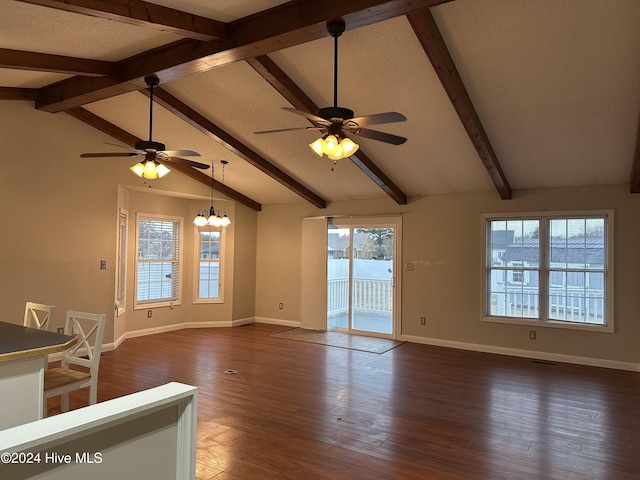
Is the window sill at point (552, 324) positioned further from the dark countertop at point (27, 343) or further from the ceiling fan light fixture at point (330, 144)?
the dark countertop at point (27, 343)

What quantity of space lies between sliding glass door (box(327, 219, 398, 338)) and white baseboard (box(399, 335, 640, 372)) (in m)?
0.65

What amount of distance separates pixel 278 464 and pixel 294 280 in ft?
17.5

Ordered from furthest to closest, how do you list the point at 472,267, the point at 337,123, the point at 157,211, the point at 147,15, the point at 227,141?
the point at 157,211
the point at 472,267
the point at 227,141
the point at 147,15
the point at 337,123

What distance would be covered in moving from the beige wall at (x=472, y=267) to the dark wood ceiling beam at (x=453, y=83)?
1055mm

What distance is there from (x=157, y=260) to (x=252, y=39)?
5117mm

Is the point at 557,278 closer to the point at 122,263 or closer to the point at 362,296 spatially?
the point at 362,296

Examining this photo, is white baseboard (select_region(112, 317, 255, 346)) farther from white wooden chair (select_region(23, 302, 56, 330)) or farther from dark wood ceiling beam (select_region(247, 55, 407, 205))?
Result: dark wood ceiling beam (select_region(247, 55, 407, 205))

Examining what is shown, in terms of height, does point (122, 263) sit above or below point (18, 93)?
below

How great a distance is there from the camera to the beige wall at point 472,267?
17.7 ft

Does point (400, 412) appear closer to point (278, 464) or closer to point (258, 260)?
point (278, 464)

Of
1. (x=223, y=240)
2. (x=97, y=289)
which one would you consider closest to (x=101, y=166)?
(x=97, y=289)

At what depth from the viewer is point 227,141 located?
18.8ft

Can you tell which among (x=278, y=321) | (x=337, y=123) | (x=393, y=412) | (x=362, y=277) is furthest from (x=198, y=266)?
(x=337, y=123)

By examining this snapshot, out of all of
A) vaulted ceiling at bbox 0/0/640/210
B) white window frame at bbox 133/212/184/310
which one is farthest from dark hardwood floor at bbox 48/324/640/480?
vaulted ceiling at bbox 0/0/640/210
